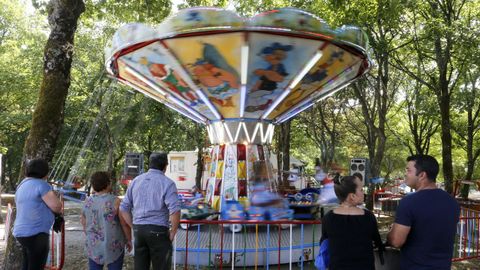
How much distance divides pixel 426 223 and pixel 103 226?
322cm

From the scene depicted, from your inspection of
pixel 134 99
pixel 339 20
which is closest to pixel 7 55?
pixel 134 99

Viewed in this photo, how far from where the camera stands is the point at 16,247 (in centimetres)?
655

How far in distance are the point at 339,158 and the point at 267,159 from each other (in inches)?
1220

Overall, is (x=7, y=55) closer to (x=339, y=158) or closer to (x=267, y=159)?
(x=267, y=159)

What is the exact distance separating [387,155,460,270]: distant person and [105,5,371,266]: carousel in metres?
3.97

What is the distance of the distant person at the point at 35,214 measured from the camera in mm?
4867

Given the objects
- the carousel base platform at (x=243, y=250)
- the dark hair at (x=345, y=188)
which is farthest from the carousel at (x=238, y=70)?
the dark hair at (x=345, y=188)

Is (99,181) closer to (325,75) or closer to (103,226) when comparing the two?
(103,226)

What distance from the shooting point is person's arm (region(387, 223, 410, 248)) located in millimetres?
3441

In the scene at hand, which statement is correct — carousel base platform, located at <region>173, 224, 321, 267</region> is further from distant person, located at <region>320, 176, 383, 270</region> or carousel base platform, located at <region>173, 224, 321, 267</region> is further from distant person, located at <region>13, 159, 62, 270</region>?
distant person, located at <region>320, 176, 383, 270</region>

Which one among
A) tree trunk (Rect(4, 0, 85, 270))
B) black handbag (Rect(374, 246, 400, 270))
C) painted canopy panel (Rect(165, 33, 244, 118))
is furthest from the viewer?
painted canopy panel (Rect(165, 33, 244, 118))

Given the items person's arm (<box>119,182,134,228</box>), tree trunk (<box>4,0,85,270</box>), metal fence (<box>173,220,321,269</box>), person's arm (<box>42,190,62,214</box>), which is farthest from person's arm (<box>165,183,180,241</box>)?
tree trunk (<box>4,0,85,270</box>)

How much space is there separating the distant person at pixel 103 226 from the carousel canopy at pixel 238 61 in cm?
302

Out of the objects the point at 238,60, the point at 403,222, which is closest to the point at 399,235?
the point at 403,222
